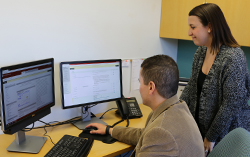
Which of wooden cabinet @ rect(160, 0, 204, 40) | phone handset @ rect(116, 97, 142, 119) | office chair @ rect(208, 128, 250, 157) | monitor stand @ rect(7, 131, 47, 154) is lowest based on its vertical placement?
monitor stand @ rect(7, 131, 47, 154)

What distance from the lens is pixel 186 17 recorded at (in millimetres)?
2223

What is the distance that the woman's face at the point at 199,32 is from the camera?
64.6 inches

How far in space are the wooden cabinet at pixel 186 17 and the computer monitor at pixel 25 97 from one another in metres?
1.24

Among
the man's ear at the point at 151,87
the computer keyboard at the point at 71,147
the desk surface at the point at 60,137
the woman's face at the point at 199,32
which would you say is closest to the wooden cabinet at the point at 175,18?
the woman's face at the point at 199,32

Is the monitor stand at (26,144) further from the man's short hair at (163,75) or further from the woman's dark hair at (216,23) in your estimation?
the woman's dark hair at (216,23)

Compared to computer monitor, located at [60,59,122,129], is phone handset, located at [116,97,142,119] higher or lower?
Result: lower

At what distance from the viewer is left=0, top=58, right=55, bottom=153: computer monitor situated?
131 cm

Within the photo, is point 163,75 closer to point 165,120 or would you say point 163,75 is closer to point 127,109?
point 165,120

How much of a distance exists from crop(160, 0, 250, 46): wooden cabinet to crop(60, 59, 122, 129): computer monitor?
0.71m

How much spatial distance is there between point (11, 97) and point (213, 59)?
4.30 ft

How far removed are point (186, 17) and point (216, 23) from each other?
0.66 meters

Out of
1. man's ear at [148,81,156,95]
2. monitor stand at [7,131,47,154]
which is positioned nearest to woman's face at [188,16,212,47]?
man's ear at [148,81,156,95]

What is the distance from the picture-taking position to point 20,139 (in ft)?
4.98

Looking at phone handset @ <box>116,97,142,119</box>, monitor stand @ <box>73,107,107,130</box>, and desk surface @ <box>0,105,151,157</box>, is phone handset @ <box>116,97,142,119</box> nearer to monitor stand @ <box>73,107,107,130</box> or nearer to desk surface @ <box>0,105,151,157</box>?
desk surface @ <box>0,105,151,157</box>
